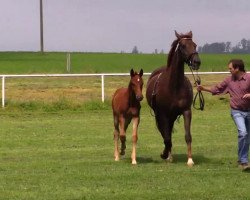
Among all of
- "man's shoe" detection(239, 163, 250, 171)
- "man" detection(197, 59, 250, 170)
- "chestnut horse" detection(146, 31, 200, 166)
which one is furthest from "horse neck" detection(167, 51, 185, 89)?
"man's shoe" detection(239, 163, 250, 171)

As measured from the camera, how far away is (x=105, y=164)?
12.4m

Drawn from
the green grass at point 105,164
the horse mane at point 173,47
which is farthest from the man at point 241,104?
the horse mane at point 173,47

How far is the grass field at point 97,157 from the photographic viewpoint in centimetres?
958

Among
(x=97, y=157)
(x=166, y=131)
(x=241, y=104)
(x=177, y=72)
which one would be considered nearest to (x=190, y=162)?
(x=166, y=131)

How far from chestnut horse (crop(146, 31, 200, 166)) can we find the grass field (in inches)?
26.2

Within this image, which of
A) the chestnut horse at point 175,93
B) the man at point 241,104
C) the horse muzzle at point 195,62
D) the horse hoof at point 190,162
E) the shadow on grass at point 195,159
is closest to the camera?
the man at point 241,104

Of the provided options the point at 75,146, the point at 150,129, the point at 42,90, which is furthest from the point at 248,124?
the point at 42,90

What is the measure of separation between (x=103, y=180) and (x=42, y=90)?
1804cm

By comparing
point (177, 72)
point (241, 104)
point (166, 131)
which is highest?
point (177, 72)

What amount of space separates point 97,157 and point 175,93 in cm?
213

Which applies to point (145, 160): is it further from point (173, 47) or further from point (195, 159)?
point (173, 47)

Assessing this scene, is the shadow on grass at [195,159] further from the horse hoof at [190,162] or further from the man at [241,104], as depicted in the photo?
the man at [241,104]

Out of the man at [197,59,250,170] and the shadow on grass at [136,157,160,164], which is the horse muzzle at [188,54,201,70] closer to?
the man at [197,59,250,170]

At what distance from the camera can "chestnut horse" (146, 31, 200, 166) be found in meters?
12.3
